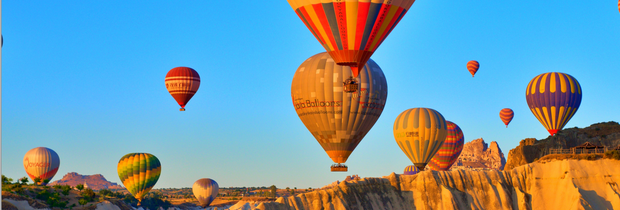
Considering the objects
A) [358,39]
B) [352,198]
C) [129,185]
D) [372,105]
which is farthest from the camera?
[129,185]

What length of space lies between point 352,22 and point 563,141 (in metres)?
29.9

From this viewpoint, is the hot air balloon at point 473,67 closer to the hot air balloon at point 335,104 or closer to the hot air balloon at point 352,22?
the hot air balloon at point 335,104

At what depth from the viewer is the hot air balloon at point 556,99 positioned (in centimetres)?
7538

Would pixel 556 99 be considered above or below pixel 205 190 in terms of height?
above

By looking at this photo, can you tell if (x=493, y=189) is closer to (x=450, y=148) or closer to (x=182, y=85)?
(x=450, y=148)

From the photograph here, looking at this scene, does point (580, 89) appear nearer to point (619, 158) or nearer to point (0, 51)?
point (619, 158)

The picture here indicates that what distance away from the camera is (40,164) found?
10625 centimetres

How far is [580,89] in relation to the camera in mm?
76375

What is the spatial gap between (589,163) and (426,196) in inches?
598

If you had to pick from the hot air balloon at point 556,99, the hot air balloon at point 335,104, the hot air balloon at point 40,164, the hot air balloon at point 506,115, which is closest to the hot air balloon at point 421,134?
the hot air balloon at point 335,104

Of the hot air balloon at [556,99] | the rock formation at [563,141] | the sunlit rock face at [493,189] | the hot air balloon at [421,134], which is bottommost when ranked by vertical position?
the sunlit rock face at [493,189]

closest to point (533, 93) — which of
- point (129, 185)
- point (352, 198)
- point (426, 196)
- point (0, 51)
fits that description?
point (426, 196)

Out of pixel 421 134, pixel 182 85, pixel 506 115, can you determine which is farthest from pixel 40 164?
pixel 506 115

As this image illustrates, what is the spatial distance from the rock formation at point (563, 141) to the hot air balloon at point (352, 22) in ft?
79.6
